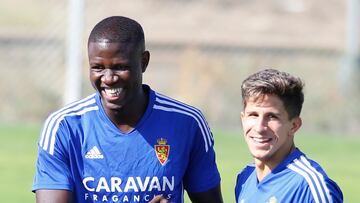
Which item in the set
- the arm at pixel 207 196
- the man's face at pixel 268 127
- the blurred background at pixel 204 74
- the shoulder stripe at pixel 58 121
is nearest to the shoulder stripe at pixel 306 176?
the man's face at pixel 268 127

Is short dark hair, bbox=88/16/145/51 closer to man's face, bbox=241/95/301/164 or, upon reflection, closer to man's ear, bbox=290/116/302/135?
man's face, bbox=241/95/301/164

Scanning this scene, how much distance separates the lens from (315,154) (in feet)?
52.4

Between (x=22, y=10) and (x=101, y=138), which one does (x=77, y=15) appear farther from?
(x=22, y=10)

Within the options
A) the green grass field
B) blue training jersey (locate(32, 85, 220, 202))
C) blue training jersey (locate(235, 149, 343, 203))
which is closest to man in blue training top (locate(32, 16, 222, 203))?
blue training jersey (locate(32, 85, 220, 202))

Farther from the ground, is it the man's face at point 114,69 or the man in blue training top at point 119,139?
the man's face at point 114,69

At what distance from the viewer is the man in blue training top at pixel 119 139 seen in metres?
5.91

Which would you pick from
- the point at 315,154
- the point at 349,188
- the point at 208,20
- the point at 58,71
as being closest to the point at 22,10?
the point at 208,20

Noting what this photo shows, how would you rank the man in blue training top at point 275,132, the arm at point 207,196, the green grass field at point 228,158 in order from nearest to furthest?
the man in blue training top at point 275,132 < the arm at point 207,196 < the green grass field at point 228,158

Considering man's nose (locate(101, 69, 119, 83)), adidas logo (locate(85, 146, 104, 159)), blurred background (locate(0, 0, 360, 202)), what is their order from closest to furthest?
man's nose (locate(101, 69, 119, 83)) < adidas logo (locate(85, 146, 104, 159)) < blurred background (locate(0, 0, 360, 202))

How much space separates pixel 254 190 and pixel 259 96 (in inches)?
19.6

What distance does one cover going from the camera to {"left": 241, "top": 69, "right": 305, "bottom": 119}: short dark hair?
5.60 meters

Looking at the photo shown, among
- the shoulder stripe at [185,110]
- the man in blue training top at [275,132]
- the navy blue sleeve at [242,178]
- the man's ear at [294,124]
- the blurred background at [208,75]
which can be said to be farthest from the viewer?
the blurred background at [208,75]

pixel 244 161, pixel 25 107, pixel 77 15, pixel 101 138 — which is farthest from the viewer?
pixel 25 107

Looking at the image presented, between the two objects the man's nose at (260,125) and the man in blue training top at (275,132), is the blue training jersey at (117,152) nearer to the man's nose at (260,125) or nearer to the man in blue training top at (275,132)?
the man in blue training top at (275,132)
